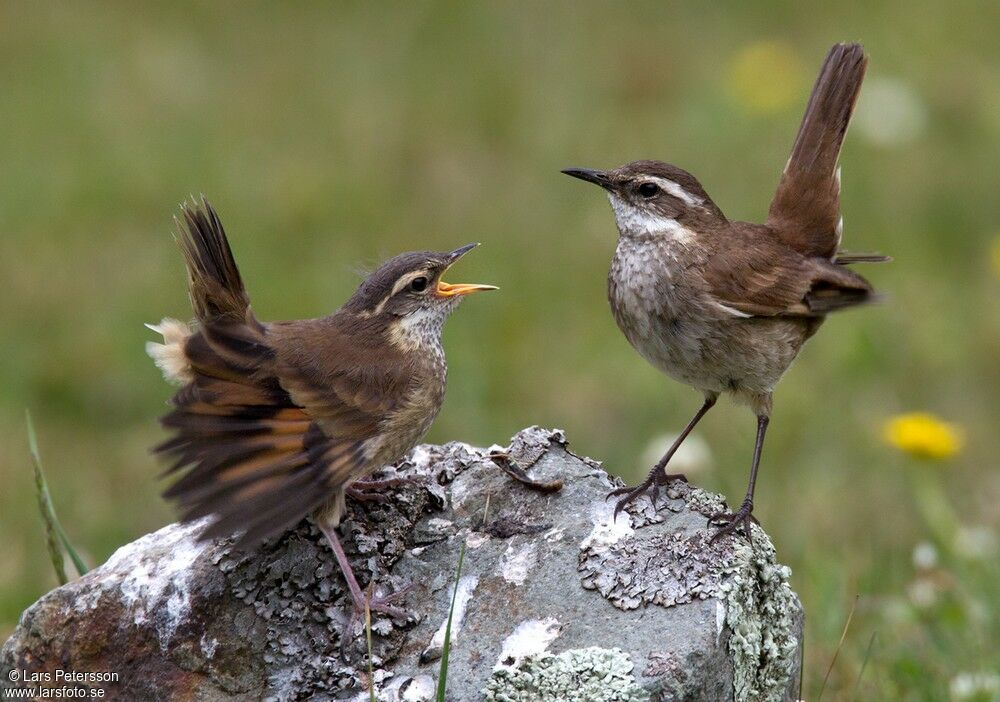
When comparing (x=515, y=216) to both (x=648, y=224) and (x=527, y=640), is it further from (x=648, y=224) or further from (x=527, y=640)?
(x=527, y=640)

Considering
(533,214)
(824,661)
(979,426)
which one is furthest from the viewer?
(533,214)

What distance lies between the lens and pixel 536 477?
17.2ft

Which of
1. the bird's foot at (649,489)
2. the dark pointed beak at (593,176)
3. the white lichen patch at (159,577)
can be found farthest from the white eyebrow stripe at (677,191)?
the white lichen patch at (159,577)

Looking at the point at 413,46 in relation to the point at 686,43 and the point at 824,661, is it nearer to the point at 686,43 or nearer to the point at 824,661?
the point at 686,43

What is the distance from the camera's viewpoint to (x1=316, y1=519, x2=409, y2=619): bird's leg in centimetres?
484

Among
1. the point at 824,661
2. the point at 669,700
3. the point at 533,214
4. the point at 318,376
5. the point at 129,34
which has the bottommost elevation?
the point at 824,661

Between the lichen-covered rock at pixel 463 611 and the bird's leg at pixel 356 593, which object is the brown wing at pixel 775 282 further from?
the bird's leg at pixel 356 593

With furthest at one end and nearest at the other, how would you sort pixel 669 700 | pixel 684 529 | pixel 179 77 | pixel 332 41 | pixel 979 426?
pixel 332 41 → pixel 179 77 → pixel 979 426 → pixel 684 529 → pixel 669 700

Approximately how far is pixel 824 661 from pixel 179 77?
10168 millimetres

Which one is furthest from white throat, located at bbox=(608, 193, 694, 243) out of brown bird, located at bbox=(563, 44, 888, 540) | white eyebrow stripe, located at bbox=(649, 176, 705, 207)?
white eyebrow stripe, located at bbox=(649, 176, 705, 207)

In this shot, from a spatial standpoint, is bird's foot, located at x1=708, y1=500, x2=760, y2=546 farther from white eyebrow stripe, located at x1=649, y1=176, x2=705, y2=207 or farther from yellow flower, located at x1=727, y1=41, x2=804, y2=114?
yellow flower, located at x1=727, y1=41, x2=804, y2=114

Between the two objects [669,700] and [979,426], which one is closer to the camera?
[669,700]

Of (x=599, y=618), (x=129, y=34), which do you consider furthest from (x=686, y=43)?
(x=599, y=618)

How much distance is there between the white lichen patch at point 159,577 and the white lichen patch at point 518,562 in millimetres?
1064
